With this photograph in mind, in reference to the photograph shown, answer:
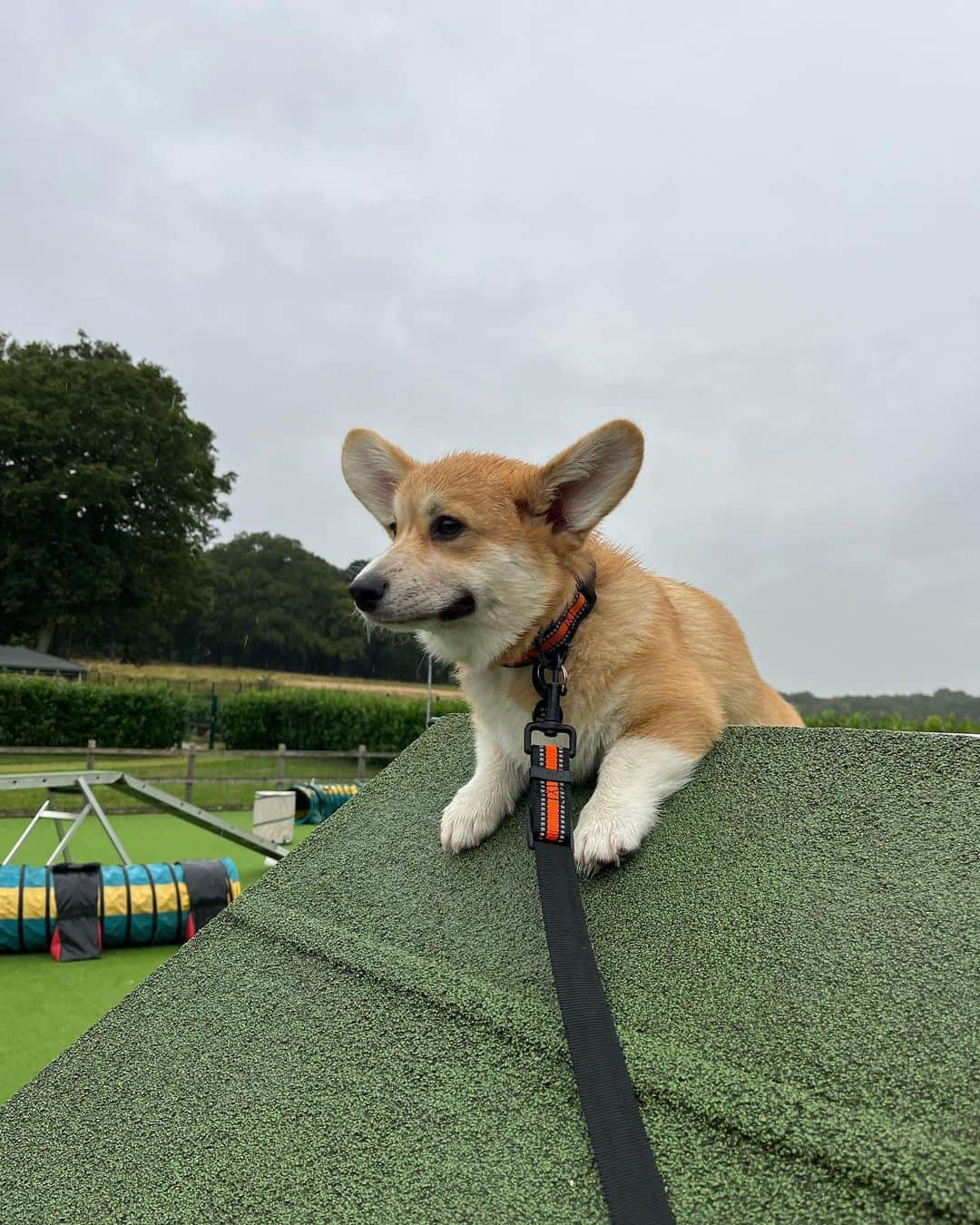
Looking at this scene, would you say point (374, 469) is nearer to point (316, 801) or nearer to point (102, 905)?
point (102, 905)

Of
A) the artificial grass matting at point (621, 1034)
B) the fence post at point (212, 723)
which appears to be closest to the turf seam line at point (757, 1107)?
the artificial grass matting at point (621, 1034)

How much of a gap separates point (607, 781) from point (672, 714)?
299mm

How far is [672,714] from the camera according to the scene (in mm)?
2156

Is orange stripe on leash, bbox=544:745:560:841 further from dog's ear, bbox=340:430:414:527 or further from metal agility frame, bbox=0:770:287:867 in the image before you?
metal agility frame, bbox=0:770:287:867

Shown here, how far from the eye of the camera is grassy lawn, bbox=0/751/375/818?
51.9 ft

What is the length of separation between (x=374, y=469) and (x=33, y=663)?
3140 centimetres

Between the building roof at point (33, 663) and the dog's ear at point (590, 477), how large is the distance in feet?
98.9

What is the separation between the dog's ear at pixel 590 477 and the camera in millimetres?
1999

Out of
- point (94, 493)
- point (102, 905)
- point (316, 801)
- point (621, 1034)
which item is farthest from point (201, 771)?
point (621, 1034)

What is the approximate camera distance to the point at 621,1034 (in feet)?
4.83

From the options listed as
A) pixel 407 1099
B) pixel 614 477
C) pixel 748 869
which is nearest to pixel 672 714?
pixel 748 869

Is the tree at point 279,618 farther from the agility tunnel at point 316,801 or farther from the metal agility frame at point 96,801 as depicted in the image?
the metal agility frame at point 96,801

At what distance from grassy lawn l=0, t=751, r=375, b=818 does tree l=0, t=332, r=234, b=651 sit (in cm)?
1407

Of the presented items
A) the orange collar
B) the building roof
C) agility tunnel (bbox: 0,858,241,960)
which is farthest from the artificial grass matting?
the building roof
